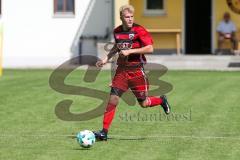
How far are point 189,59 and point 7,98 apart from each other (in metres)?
13.2

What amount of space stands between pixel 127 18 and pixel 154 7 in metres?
21.7

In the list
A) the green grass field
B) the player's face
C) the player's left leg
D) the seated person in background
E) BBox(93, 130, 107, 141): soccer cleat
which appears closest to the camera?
the green grass field

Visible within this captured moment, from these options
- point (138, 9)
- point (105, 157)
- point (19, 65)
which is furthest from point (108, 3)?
point (105, 157)

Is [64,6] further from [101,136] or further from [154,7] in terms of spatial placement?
[101,136]

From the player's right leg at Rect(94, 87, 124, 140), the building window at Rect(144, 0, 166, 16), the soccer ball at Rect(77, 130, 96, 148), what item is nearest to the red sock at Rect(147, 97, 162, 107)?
the player's right leg at Rect(94, 87, 124, 140)

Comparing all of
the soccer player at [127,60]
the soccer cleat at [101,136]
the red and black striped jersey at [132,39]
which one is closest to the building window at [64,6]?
the soccer player at [127,60]

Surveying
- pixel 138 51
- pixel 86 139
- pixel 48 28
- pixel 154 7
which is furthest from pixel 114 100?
pixel 48 28

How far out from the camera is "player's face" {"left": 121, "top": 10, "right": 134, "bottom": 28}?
12.0 meters

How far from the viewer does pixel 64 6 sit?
34.3 meters

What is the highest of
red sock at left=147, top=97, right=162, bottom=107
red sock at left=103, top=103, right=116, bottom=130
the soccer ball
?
red sock at left=147, top=97, right=162, bottom=107

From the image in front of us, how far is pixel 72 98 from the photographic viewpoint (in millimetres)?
18969

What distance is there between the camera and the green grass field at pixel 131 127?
433 inches

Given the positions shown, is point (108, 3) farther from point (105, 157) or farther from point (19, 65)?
point (105, 157)

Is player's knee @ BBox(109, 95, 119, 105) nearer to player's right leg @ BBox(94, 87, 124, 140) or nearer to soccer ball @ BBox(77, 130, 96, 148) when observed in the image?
player's right leg @ BBox(94, 87, 124, 140)
